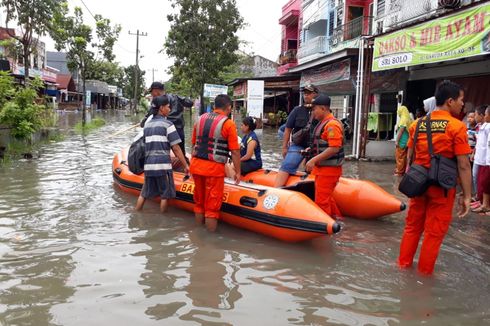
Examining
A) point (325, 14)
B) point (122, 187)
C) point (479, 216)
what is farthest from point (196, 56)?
point (479, 216)

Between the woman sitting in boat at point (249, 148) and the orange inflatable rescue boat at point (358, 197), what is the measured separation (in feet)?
2.68

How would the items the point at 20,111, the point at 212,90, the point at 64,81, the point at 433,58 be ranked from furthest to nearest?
the point at 64,81 → the point at 212,90 → the point at 20,111 → the point at 433,58

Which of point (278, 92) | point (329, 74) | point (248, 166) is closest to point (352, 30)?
point (329, 74)

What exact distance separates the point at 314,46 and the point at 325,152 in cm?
1874

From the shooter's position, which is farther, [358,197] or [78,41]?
[78,41]

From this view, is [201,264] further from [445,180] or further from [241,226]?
[445,180]

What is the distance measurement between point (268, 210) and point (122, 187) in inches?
133

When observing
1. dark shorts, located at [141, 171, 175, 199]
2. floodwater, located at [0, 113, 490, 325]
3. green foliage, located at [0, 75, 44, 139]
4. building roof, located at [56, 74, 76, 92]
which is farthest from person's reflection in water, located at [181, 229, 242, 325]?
building roof, located at [56, 74, 76, 92]

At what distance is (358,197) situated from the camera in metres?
6.23

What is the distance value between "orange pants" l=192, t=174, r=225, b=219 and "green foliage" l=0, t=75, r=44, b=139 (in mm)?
7683

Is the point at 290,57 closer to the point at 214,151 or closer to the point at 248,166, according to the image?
the point at 248,166

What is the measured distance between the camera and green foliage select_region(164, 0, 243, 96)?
28.2 m

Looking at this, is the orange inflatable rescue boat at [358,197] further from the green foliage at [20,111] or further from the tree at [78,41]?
the tree at [78,41]

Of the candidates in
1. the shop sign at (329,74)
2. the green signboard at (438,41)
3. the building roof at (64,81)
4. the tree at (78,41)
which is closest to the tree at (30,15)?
the tree at (78,41)
